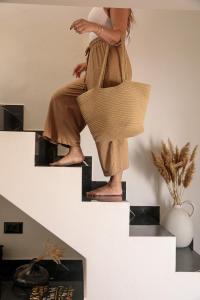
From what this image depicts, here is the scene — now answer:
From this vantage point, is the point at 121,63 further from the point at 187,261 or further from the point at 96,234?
the point at 187,261

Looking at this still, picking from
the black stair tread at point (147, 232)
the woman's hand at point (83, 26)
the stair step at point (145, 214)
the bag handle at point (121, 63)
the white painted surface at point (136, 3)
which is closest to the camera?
the white painted surface at point (136, 3)

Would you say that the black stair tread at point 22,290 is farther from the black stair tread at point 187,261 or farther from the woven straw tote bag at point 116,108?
the woven straw tote bag at point 116,108

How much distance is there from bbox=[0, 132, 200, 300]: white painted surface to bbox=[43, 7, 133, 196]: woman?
0.13 meters

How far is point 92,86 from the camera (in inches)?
63.4

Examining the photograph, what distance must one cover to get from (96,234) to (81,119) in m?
0.57

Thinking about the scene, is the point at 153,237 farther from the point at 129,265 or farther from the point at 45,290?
the point at 45,290

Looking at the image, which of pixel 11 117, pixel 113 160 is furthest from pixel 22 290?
pixel 11 117

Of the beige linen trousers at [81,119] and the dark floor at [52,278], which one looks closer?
the beige linen trousers at [81,119]

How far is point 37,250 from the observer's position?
210 centimetres

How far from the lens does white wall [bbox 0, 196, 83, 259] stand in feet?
6.82

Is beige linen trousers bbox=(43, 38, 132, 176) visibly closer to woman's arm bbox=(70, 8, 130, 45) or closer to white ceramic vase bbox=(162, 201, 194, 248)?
woman's arm bbox=(70, 8, 130, 45)

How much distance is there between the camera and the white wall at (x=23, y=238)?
6.82 ft

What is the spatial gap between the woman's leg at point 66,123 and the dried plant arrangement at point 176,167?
1.84ft

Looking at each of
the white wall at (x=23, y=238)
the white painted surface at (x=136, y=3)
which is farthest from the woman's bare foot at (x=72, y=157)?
the white painted surface at (x=136, y=3)
